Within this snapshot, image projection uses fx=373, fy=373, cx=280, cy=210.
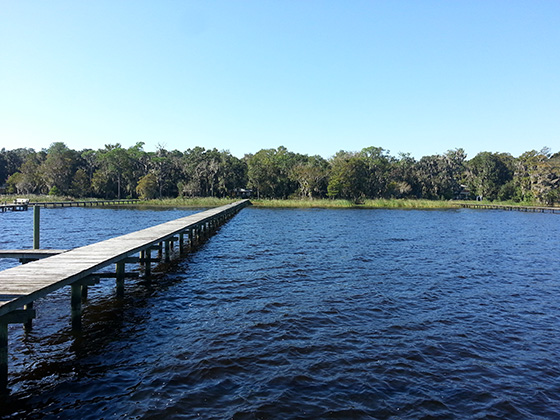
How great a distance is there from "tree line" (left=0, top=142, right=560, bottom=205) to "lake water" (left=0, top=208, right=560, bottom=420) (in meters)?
58.1

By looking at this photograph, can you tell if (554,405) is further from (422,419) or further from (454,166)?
(454,166)

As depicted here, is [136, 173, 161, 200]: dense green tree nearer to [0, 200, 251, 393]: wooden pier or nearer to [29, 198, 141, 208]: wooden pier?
[29, 198, 141, 208]: wooden pier

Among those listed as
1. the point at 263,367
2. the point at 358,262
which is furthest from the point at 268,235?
the point at 263,367

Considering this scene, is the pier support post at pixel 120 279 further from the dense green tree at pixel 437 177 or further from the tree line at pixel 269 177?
the dense green tree at pixel 437 177

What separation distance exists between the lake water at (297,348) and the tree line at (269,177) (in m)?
58.1

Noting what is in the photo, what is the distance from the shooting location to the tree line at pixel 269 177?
71619 millimetres

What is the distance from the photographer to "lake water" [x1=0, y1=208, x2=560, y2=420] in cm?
559

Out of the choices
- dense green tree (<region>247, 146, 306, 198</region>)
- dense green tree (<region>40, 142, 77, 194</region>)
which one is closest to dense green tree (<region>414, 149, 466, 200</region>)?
dense green tree (<region>247, 146, 306, 198</region>)

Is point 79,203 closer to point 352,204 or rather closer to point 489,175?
point 352,204

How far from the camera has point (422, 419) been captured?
528 centimetres

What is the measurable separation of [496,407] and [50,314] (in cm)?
957

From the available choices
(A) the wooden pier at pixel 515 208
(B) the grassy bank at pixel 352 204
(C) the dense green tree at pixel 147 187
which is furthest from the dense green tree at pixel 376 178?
(C) the dense green tree at pixel 147 187

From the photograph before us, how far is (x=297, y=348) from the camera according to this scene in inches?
297

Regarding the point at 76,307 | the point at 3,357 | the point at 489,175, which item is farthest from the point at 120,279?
the point at 489,175
